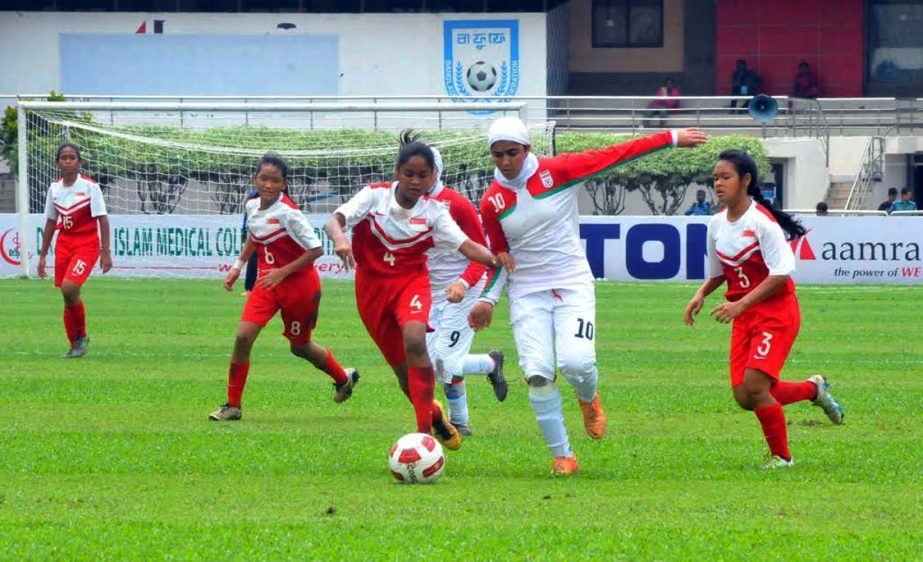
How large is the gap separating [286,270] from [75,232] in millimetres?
4971

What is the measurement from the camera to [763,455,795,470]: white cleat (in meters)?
9.36

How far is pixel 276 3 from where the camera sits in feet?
164

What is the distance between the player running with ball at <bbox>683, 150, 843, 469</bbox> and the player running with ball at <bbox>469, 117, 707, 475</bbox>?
1.43ft

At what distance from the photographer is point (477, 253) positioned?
9648 mm

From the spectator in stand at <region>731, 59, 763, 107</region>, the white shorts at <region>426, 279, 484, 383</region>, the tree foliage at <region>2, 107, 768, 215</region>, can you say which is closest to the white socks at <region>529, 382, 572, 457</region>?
the white shorts at <region>426, 279, 484, 383</region>

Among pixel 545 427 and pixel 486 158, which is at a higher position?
pixel 486 158

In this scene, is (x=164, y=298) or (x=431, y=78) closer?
(x=164, y=298)

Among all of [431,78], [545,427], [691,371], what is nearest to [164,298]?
[691,371]

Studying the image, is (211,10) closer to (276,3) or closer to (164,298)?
(276,3)

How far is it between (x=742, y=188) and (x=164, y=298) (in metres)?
17.4

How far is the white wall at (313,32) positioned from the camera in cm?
5016

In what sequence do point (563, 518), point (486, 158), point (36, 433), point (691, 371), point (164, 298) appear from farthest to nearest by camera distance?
point (486, 158) < point (164, 298) < point (691, 371) < point (36, 433) < point (563, 518)

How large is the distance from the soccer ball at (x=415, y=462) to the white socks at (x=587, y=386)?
3.33ft

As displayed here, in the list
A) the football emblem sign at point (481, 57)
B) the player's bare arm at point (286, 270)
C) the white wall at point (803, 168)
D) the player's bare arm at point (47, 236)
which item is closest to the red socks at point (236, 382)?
the player's bare arm at point (286, 270)
